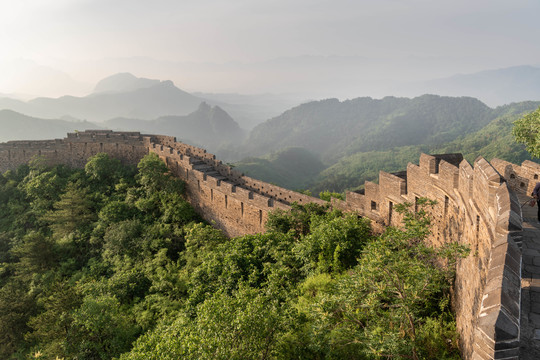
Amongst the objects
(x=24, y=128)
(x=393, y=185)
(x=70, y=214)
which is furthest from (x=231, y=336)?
(x=24, y=128)

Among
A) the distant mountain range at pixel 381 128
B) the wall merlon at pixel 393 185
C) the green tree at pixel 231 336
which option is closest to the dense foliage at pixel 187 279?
the green tree at pixel 231 336

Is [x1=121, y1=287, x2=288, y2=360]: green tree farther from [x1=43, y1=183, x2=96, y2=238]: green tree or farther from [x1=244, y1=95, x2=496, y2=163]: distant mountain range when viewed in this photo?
[x1=244, y1=95, x2=496, y2=163]: distant mountain range

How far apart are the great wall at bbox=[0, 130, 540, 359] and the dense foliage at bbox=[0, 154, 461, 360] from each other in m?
0.75

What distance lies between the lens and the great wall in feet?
10.8

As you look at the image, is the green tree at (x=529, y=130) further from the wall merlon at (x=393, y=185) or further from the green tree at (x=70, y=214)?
the green tree at (x=70, y=214)

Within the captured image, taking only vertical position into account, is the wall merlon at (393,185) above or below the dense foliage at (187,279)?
above

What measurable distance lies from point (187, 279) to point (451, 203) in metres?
10.8

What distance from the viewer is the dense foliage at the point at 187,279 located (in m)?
6.36

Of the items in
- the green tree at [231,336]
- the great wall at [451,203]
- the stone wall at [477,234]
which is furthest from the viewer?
the green tree at [231,336]

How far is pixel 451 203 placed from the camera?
8281 mm

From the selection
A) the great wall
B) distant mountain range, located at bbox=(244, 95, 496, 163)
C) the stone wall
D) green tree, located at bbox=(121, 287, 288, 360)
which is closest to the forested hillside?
distant mountain range, located at bbox=(244, 95, 496, 163)

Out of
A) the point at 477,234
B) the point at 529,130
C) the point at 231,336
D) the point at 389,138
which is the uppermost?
the point at 389,138

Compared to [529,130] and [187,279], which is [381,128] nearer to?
[529,130]

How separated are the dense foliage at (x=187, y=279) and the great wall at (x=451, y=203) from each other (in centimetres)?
75
